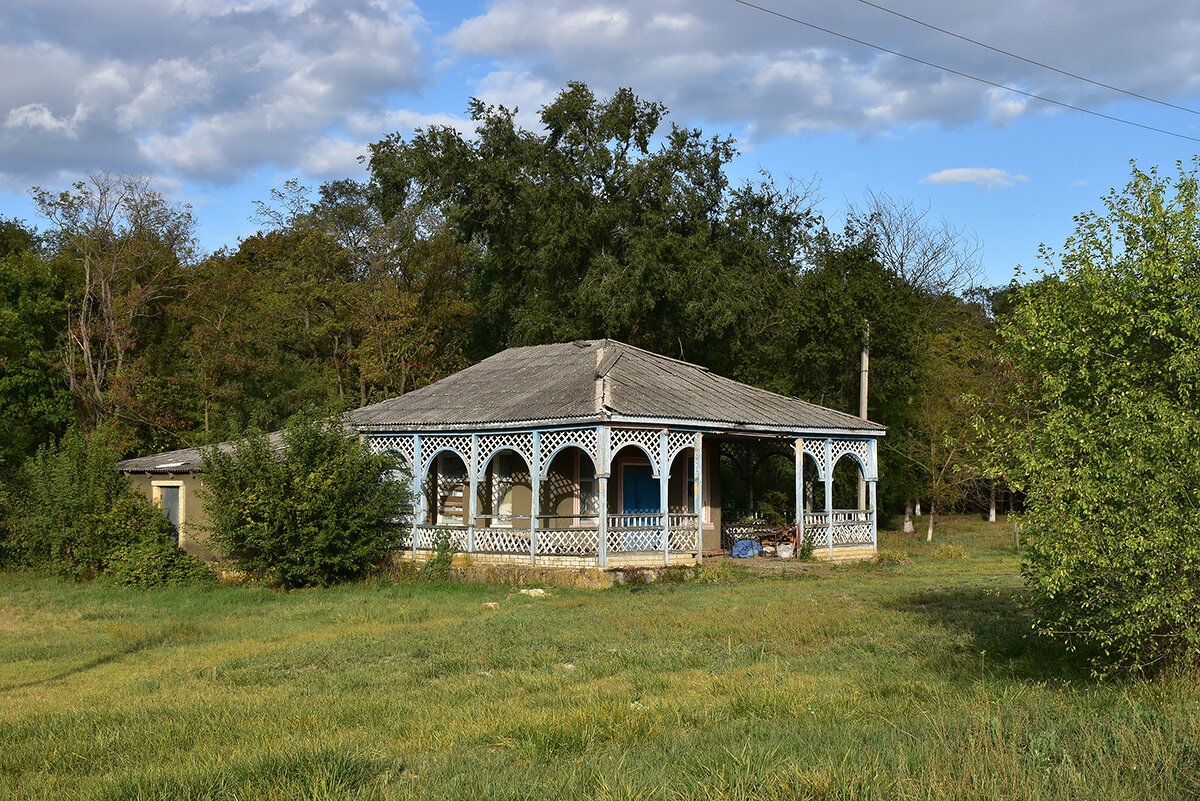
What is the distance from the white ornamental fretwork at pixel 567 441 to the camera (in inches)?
769

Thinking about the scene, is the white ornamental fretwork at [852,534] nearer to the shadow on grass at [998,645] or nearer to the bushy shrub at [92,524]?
the shadow on grass at [998,645]

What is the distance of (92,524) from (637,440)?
1226cm

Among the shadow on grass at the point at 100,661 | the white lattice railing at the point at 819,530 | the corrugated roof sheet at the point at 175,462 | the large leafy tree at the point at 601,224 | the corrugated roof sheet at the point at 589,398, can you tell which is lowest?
the shadow on grass at the point at 100,661

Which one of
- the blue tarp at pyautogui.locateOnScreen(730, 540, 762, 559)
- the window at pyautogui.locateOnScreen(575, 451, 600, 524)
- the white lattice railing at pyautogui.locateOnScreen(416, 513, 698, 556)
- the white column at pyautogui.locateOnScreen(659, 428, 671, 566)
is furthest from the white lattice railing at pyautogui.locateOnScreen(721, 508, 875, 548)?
the white column at pyautogui.locateOnScreen(659, 428, 671, 566)

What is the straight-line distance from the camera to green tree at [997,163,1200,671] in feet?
26.0

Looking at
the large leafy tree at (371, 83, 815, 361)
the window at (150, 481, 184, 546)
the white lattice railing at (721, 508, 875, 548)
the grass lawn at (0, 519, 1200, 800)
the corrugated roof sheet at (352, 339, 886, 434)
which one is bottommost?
the grass lawn at (0, 519, 1200, 800)

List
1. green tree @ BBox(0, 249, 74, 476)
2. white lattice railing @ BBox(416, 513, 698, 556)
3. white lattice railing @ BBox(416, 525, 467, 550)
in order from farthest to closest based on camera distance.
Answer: green tree @ BBox(0, 249, 74, 476) < white lattice railing @ BBox(416, 525, 467, 550) < white lattice railing @ BBox(416, 513, 698, 556)

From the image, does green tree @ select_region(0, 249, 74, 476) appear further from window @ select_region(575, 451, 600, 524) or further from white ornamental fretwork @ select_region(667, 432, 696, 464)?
white ornamental fretwork @ select_region(667, 432, 696, 464)

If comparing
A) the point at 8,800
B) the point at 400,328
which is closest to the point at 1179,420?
the point at 8,800

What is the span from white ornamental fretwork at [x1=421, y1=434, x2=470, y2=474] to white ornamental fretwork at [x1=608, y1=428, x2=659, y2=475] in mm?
3651

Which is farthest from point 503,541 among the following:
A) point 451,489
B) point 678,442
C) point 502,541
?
point 678,442

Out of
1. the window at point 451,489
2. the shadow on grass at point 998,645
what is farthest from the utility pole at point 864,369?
the shadow on grass at point 998,645

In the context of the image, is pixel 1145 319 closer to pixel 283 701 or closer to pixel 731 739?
pixel 731 739

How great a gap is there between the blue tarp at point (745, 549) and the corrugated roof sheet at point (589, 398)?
123 inches
